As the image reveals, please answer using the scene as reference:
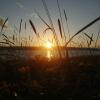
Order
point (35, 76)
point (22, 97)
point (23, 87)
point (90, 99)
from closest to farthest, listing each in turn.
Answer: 1. point (90, 99)
2. point (22, 97)
3. point (23, 87)
4. point (35, 76)

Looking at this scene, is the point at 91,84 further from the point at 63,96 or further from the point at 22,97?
the point at 22,97

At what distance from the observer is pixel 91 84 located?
11.0ft

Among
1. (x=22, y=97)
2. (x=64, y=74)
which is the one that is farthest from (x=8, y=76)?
(x=22, y=97)

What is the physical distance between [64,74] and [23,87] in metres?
1.04

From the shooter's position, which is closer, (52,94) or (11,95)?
(11,95)

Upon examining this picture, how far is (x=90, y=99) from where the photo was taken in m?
2.63

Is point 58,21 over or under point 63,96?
over

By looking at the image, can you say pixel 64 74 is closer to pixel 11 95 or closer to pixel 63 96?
pixel 63 96

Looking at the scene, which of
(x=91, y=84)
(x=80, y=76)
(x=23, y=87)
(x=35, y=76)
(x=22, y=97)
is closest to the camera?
(x=22, y=97)

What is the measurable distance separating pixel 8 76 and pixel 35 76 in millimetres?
625

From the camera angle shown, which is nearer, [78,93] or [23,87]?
[78,93]

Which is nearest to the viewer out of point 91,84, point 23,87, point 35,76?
point 23,87

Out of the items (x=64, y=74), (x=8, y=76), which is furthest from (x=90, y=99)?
(x=8, y=76)

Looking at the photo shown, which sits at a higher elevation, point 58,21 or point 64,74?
point 58,21
